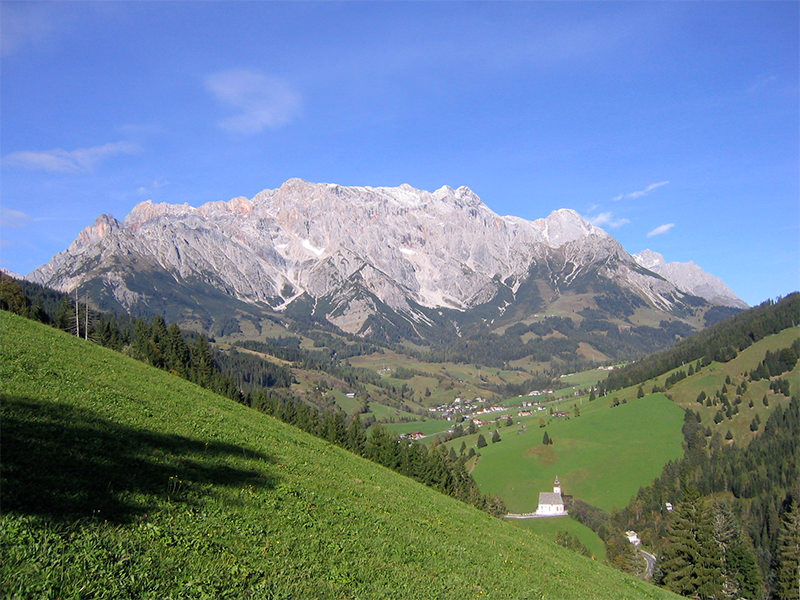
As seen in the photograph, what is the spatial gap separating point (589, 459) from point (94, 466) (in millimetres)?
174956

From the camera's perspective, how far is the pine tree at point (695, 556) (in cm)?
5603

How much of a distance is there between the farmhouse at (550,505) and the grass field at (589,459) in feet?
→ 11.0

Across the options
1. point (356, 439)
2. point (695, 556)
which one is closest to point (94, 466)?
point (695, 556)

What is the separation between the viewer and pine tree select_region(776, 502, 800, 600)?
63.2 metres

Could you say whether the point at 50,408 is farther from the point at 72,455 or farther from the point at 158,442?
the point at 72,455

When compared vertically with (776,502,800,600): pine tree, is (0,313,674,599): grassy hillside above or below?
above

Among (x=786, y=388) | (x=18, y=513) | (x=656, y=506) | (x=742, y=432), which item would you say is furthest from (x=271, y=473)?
(x=786, y=388)

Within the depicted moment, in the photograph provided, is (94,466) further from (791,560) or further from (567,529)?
(567,529)

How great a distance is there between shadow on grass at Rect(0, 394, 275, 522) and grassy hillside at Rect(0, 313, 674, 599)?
0.16 feet

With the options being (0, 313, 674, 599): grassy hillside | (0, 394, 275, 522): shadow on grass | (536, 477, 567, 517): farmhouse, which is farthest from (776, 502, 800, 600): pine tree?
(0, 394, 275, 522): shadow on grass

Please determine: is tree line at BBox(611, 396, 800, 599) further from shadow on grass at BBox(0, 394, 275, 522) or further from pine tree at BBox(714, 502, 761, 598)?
shadow on grass at BBox(0, 394, 275, 522)

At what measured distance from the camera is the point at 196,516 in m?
13.2

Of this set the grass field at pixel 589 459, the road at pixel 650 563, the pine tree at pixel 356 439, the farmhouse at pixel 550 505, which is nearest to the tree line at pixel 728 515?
the road at pixel 650 563

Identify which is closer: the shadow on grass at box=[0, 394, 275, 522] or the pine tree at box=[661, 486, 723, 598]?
the shadow on grass at box=[0, 394, 275, 522]
